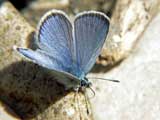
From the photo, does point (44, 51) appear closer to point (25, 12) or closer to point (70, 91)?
point (70, 91)

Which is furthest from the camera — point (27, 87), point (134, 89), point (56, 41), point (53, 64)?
point (134, 89)

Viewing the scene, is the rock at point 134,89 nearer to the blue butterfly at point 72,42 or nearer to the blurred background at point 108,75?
the blurred background at point 108,75

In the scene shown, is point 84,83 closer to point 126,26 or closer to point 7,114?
point 7,114

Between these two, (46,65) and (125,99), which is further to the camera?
(125,99)

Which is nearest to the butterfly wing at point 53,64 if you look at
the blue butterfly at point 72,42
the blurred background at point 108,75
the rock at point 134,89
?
the blue butterfly at point 72,42

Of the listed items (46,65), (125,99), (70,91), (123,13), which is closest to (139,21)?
(123,13)

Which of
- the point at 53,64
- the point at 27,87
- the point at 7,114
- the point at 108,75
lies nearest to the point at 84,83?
the point at 53,64

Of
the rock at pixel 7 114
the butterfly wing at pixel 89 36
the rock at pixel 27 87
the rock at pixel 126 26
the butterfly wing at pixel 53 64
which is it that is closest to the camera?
the butterfly wing at pixel 53 64
